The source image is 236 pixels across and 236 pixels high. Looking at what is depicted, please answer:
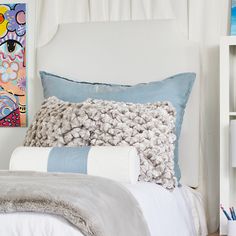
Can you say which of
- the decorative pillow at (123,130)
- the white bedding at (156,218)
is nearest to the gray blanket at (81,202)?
the white bedding at (156,218)

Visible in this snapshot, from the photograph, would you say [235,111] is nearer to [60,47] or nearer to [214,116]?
[214,116]

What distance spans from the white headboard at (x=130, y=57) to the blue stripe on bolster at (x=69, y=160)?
784mm

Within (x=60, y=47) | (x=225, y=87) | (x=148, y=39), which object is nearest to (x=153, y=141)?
(x=225, y=87)

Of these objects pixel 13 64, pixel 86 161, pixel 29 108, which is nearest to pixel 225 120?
pixel 86 161

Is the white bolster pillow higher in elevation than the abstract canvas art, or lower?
lower

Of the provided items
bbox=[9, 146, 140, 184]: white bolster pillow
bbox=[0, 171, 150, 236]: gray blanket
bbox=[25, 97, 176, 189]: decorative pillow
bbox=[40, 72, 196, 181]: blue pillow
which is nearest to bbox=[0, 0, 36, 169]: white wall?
bbox=[40, 72, 196, 181]: blue pillow

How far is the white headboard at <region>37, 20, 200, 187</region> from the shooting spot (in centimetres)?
290

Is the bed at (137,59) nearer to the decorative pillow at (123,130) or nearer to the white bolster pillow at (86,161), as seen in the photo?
the decorative pillow at (123,130)

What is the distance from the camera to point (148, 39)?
9.78ft

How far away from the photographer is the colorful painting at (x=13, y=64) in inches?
128

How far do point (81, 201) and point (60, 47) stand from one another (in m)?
1.74

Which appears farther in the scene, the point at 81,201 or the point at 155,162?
the point at 155,162

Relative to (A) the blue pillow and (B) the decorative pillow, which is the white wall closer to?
(A) the blue pillow

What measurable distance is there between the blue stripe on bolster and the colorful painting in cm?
101
